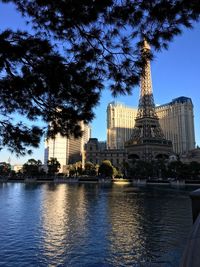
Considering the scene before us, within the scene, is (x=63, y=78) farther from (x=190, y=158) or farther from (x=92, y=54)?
(x=190, y=158)

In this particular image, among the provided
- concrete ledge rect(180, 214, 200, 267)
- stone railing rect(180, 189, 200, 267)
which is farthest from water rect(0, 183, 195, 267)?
concrete ledge rect(180, 214, 200, 267)

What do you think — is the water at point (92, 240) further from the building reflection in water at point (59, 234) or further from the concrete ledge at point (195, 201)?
the concrete ledge at point (195, 201)

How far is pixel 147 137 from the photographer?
165 m

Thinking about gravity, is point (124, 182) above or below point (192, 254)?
above

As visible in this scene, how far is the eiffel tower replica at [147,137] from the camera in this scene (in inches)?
6437

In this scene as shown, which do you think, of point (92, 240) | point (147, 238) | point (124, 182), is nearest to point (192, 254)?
point (92, 240)

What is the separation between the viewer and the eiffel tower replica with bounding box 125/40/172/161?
536ft

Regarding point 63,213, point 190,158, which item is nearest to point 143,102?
point 190,158

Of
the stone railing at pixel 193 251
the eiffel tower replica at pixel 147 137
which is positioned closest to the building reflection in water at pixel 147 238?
the stone railing at pixel 193 251

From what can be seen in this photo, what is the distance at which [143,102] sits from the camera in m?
171

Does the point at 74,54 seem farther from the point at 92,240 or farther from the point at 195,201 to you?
the point at 92,240

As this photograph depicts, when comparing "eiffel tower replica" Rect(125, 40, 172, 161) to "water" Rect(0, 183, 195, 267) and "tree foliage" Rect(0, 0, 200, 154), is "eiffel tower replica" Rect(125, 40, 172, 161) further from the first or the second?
"tree foliage" Rect(0, 0, 200, 154)

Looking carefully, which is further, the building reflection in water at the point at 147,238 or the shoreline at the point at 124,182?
the shoreline at the point at 124,182

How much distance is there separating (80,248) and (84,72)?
12.0m
